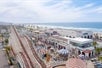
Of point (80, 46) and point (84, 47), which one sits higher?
point (80, 46)

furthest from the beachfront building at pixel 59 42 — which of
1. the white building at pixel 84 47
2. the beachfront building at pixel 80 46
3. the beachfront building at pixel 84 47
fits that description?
the beachfront building at pixel 84 47

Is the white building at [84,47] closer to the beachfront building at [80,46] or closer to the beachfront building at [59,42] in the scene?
the beachfront building at [80,46]

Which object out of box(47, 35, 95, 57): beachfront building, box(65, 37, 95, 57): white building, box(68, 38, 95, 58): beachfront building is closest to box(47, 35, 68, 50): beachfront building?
box(47, 35, 95, 57): beachfront building

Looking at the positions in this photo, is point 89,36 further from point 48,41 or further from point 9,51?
point 9,51

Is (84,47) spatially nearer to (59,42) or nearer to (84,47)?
(84,47)

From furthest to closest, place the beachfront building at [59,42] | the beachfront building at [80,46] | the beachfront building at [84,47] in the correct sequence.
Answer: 1. the beachfront building at [59,42]
2. the beachfront building at [80,46]
3. the beachfront building at [84,47]

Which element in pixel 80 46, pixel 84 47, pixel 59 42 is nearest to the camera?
pixel 84 47

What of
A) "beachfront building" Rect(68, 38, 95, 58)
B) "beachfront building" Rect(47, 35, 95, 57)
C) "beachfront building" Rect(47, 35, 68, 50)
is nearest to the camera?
"beachfront building" Rect(68, 38, 95, 58)

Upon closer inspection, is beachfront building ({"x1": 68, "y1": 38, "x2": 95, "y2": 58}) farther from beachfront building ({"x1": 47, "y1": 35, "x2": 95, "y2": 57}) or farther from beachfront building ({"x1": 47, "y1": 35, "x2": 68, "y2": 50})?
beachfront building ({"x1": 47, "y1": 35, "x2": 68, "y2": 50})

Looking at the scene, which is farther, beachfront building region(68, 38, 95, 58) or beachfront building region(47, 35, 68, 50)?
beachfront building region(47, 35, 68, 50)

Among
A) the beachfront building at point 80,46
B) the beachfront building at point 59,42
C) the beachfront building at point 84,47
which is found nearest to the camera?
the beachfront building at point 84,47

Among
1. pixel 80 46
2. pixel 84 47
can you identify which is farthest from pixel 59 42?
pixel 84 47

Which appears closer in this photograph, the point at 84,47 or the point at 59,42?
the point at 84,47
